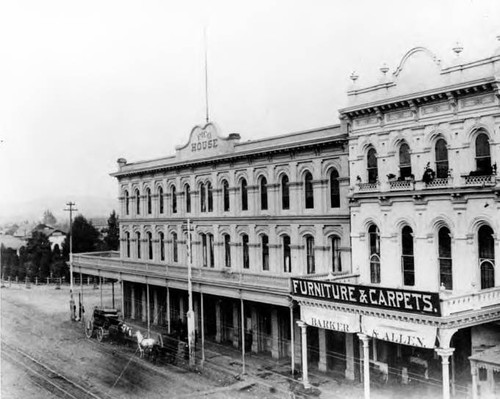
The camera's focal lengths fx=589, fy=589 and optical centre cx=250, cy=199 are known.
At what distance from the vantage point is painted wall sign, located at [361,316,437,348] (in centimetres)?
1758

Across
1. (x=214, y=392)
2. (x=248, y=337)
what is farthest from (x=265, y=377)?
(x=248, y=337)

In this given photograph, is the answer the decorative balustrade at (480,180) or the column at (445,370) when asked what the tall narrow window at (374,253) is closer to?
the decorative balustrade at (480,180)

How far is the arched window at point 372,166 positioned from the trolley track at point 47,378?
13308mm

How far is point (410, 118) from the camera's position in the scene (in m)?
21.5

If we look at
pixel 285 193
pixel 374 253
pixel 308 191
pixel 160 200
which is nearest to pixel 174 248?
pixel 160 200

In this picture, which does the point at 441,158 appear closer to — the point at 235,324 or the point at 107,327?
the point at 235,324

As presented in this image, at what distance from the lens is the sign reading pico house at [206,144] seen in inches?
1243

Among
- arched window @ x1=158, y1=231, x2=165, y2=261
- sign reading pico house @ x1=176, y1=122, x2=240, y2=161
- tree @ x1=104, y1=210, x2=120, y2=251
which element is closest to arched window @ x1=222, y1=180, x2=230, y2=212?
sign reading pico house @ x1=176, y1=122, x2=240, y2=161

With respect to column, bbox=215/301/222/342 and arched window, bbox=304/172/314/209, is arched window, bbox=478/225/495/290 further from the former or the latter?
column, bbox=215/301/222/342

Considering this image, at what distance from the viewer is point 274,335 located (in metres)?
28.7

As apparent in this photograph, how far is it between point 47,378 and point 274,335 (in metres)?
10.5

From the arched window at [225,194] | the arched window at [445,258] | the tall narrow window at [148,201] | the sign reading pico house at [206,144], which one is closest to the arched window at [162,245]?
the tall narrow window at [148,201]

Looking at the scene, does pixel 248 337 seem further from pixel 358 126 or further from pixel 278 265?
pixel 358 126

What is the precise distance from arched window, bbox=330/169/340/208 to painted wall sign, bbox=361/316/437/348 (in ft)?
23.4
